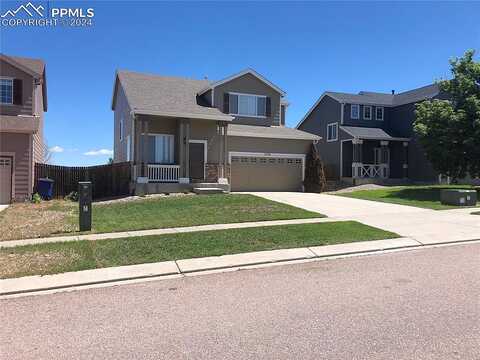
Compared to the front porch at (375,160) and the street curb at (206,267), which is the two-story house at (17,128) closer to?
the street curb at (206,267)

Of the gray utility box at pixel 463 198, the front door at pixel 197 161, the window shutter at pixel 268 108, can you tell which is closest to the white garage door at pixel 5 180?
the front door at pixel 197 161

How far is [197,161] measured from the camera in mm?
24781

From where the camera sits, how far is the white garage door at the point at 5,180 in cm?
2069

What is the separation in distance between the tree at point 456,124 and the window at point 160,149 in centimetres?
1358

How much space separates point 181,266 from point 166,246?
153cm

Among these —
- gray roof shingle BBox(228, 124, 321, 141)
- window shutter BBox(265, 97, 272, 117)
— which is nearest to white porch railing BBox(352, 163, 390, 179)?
gray roof shingle BBox(228, 124, 321, 141)

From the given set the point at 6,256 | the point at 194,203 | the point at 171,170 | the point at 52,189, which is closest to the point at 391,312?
the point at 6,256

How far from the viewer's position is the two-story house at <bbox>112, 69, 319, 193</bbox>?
74.5 feet

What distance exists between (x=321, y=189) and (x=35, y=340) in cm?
2331

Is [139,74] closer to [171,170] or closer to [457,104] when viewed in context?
[171,170]

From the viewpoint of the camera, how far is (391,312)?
5.52 metres

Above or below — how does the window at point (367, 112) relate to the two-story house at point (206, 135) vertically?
above

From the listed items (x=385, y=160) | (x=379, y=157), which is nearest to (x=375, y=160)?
(x=379, y=157)

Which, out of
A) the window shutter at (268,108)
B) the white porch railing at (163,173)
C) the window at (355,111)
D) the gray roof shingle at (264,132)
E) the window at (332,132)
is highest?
the window at (355,111)
